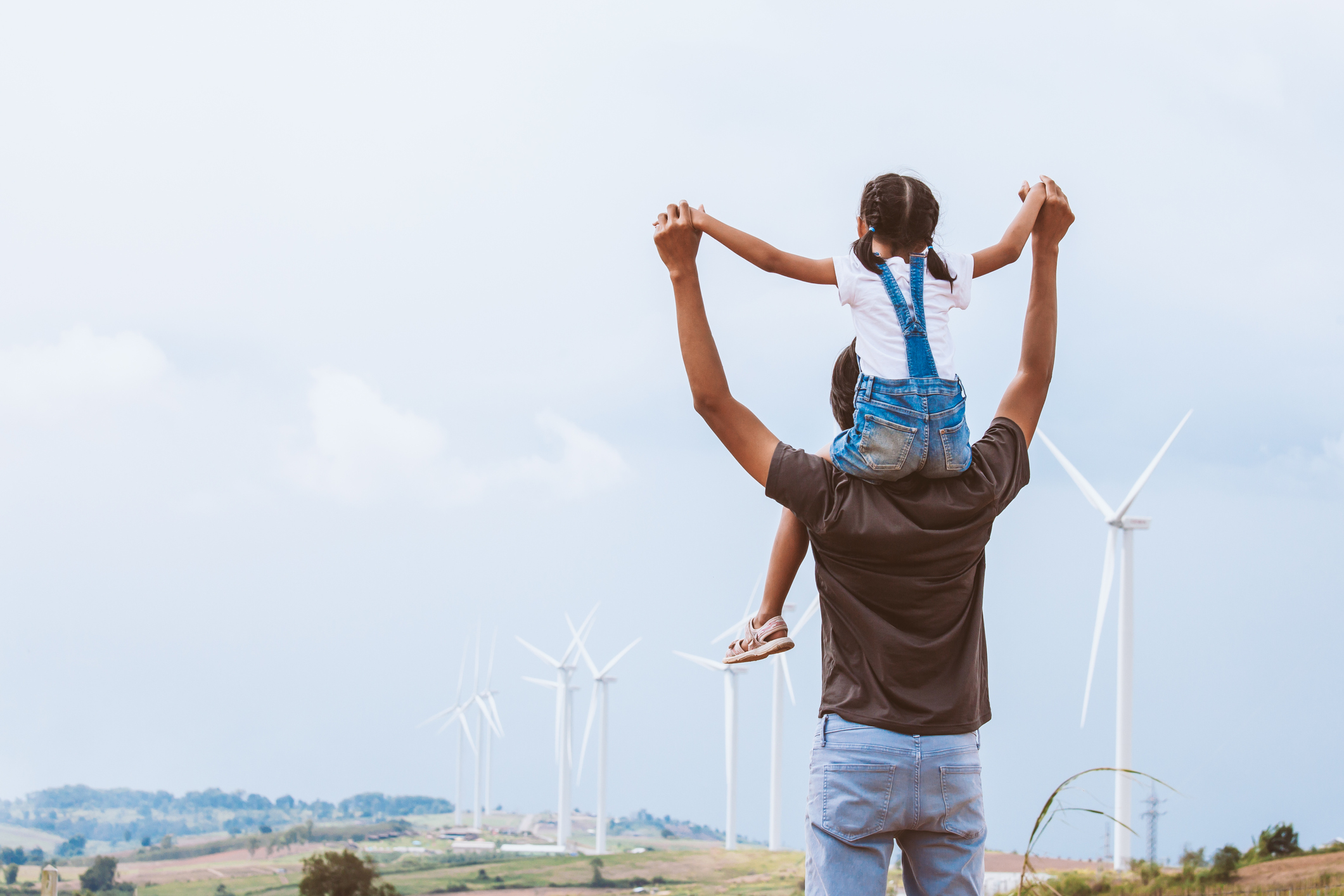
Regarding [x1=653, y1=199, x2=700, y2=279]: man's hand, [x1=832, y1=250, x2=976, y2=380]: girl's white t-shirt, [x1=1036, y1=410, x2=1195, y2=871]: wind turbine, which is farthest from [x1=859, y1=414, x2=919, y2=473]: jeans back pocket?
[x1=1036, y1=410, x2=1195, y2=871]: wind turbine

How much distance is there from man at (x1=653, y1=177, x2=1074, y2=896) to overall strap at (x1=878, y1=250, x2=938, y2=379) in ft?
0.92

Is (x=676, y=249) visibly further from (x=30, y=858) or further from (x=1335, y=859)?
(x=30, y=858)

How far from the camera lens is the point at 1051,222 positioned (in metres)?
3.70

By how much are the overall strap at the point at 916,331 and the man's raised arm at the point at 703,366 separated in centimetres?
43

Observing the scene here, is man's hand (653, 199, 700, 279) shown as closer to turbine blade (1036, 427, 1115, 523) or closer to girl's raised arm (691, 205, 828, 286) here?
girl's raised arm (691, 205, 828, 286)

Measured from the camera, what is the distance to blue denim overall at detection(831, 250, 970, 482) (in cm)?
292

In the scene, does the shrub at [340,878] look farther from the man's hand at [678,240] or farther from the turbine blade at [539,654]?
the man's hand at [678,240]

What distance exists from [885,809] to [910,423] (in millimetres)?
987

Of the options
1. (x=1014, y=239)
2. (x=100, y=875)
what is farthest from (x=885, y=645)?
(x=100, y=875)

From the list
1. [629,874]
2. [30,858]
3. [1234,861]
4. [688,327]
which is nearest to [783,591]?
[688,327]

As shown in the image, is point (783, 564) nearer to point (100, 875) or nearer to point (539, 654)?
point (539, 654)

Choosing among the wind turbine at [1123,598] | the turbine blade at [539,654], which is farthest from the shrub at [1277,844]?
the turbine blade at [539,654]

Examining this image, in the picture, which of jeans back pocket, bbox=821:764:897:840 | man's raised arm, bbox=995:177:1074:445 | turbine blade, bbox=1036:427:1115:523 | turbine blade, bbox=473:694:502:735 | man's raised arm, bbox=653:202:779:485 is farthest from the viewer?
turbine blade, bbox=473:694:502:735

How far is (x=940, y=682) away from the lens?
298cm
